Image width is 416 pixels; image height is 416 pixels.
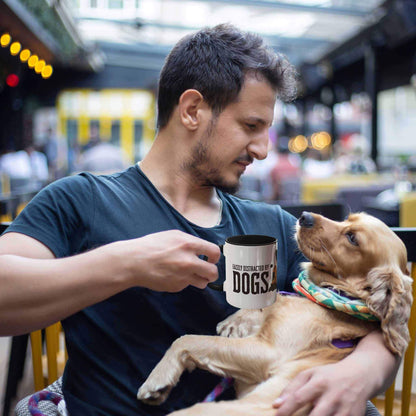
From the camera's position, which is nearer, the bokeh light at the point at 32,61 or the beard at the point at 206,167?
the beard at the point at 206,167

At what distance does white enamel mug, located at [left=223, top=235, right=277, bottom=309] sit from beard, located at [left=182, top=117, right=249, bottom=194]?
371 millimetres

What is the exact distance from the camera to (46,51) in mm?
10766

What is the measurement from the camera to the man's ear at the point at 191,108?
4.51 feet

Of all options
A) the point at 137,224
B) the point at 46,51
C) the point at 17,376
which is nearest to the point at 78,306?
the point at 137,224

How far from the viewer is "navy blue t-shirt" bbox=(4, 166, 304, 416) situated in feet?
3.83

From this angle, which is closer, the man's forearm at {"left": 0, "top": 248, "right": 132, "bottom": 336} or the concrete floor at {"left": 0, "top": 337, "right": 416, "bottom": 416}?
the man's forearm at {"left": 0, "top": 248, "right": 132, "bottom": 336}

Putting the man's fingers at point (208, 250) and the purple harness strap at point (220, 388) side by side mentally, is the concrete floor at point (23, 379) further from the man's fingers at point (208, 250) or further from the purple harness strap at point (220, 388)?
the man's fingers at point (208, 250)

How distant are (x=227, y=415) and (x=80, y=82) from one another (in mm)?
16432

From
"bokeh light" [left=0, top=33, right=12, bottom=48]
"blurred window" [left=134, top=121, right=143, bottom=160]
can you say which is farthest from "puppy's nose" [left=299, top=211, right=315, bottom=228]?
"blurred window" [left=134, top=121, right=143, bottom=160]

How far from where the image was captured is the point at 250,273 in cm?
106

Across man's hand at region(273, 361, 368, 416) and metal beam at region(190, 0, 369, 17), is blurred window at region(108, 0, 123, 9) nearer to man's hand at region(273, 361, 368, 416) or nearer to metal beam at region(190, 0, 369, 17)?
metal beam at region(190, 0, 369, 17)

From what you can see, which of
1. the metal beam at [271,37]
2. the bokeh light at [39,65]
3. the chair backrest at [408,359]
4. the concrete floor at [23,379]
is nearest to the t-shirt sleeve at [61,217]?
the concrete floor at [23,379]

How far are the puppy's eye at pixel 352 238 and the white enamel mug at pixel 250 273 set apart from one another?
476 millimetres

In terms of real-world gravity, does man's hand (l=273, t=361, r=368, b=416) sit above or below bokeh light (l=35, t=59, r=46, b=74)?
below
